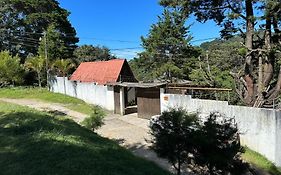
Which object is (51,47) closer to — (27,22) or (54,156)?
(27,22)

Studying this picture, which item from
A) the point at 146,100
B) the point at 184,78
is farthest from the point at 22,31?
the point at 146,100

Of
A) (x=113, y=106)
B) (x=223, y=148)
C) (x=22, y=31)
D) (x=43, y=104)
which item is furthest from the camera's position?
(x=22, y=31)

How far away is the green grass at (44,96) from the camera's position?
2587 cm

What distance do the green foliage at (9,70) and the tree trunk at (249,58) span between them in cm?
2371

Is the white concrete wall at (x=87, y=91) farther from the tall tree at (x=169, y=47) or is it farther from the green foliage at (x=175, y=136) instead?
the green foliage at (x=175, y=136)

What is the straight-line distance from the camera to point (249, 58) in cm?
1623

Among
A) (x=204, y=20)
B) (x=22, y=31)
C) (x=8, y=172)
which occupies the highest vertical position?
(x=22, y=31)

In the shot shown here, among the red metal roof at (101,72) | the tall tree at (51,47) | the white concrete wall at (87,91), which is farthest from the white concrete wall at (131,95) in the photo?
the tall tree at (51,47)

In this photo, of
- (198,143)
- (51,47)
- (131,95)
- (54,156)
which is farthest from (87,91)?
(54,156)

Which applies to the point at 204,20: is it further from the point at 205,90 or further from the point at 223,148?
the point at 223,148

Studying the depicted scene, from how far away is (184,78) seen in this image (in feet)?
97.0

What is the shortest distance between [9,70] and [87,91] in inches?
397

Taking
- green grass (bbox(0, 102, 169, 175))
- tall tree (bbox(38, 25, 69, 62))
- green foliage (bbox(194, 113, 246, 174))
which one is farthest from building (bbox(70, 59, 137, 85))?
green foliage (bbox(194, 113, 246, 174))

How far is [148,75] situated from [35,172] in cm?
2493
